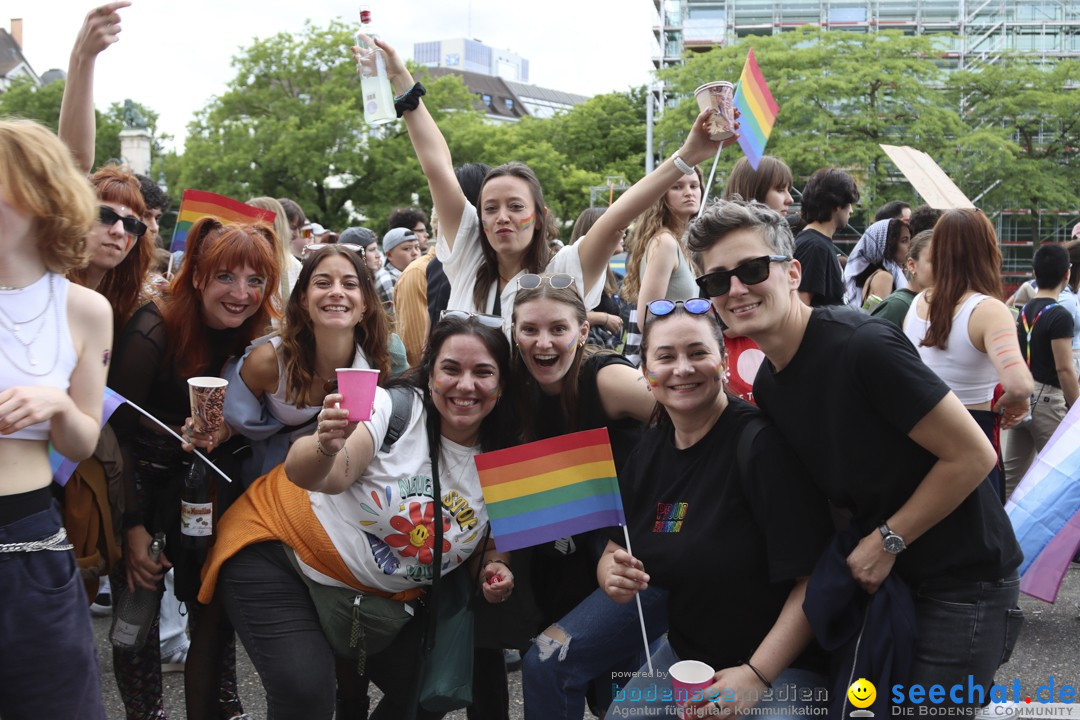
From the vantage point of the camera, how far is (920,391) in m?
2.25

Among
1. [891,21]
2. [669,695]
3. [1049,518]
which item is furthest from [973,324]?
[891,21]

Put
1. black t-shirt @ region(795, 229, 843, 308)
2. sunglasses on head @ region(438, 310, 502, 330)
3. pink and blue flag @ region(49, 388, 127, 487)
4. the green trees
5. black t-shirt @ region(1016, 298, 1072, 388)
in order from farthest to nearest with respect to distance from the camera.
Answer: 1. the green trees
2. black t-shirt @ region(1016, 298, 1072, 388)
3. black t-shirt @ region(795, 229, 843, 308)
4. sunglasses on head @ region(438, 310, 502, 330)
5. pink and blue flag @ region(49, 388, 127, 487)

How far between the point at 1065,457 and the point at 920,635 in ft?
5.91

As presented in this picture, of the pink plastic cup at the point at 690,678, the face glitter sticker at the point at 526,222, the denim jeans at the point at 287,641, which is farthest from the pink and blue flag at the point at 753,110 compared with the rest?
the denim jeans at the point at 287,641

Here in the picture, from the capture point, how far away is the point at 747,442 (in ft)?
8.48

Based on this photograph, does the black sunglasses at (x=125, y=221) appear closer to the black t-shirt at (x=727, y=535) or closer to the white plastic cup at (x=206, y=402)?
the white plastic cup at (x=206, y=402)

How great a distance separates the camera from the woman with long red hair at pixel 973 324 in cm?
401

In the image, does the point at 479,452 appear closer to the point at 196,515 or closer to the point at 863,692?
the point at 196,515

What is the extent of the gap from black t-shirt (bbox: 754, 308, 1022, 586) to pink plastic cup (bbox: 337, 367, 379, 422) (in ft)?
3.96

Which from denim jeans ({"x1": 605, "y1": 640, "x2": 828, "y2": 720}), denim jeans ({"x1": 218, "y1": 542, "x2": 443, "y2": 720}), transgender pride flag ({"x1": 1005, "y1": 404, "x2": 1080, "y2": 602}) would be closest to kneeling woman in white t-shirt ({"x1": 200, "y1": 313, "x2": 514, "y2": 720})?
denim jeans ({"x1": 218, "y1": 542, "x2": 443, "y2": 720})

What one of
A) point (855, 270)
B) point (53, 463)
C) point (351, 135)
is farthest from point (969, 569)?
point (351, 135)

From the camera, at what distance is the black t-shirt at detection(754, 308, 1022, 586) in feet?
7.50

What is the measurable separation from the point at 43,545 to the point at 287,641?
0.90 metres

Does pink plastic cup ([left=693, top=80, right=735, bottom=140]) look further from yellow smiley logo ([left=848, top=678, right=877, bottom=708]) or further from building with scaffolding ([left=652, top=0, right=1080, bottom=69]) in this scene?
building with scaffolding ([left=652, top=0, right=1080, bottom=69])
